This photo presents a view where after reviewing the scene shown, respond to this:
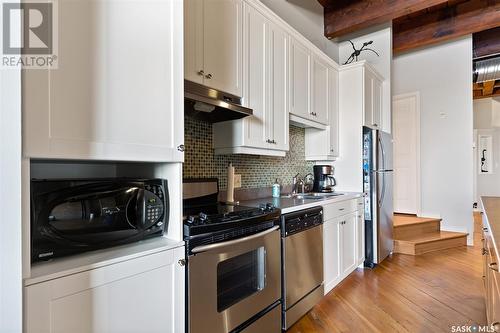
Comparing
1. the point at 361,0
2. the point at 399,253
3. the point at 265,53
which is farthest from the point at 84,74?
the point at 399,253

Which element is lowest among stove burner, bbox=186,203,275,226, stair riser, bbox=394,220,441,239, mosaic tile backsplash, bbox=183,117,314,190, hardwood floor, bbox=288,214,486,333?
hardwood floor, bbox=288,214,486,333

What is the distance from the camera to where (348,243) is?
9.31ft

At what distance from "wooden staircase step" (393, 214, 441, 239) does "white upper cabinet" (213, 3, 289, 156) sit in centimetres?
269

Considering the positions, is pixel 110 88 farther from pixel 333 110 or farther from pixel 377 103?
pixel 377 103

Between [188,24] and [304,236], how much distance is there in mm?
1638

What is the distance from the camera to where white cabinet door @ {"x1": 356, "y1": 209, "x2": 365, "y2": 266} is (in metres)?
3.04

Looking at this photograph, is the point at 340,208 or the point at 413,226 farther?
the point at 413,226

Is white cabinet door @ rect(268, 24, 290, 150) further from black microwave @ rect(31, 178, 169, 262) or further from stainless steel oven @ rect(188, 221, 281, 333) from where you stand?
black microwave @ rect(31, 178, 169, 262)

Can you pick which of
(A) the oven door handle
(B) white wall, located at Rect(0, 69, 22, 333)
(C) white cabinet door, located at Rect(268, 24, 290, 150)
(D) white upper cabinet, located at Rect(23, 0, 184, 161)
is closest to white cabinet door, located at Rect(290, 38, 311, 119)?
(C) white cabinet door, located at Rect(268, 24, 290, 150)

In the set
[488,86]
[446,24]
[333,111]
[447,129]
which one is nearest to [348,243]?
[333,111]

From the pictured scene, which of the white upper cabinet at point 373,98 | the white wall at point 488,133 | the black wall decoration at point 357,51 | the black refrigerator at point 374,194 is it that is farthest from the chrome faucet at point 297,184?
the white wall at point 488,133

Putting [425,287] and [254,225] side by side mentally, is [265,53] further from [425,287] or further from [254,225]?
[425,287]

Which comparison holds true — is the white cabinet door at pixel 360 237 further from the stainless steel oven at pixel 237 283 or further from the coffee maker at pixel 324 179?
the stainless steel oven at pixel 237 283

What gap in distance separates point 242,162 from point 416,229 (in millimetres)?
3234
